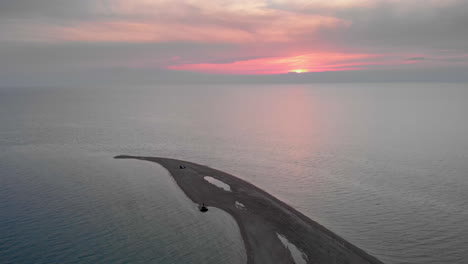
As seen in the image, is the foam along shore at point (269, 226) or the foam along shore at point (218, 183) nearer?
the foam along shore at point (269, 226)

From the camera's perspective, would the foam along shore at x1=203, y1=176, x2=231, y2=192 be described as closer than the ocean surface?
No

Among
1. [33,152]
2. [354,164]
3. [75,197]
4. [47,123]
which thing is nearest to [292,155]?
[354,164]

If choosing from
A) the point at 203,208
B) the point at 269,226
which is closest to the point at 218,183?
the point at 203,208

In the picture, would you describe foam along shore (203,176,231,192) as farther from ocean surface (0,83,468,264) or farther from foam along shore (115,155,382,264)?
ocean surface (0,83,468,264)

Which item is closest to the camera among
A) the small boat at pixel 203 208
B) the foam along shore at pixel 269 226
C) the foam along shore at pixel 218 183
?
the foam along shore at pixel 269 226

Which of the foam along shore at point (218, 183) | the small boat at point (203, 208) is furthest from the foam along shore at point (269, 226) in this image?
the small boat at point (203, 208)

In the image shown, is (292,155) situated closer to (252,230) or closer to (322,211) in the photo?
(322,211)

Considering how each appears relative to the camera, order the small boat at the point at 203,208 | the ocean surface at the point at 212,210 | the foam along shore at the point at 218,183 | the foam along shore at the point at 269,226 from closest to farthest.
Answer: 1. the foam along shore at the point at 269,226
2. the ocean surface at the point at 212,210
3. the small boat at the point at 203,208
4. the foam along shore at the point at 218,183

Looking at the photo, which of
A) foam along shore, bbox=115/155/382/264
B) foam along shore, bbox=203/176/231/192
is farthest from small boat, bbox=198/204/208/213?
foam along shore, bbox=203/176/231/192

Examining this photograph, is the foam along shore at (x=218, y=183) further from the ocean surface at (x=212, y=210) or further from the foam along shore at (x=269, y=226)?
the ocean surface at (x=212, y=210)
